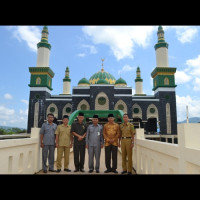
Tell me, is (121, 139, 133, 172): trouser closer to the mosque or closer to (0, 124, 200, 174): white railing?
(0, 124, 200, 174): white railing

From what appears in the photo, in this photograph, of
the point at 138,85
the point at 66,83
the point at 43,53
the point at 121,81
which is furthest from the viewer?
the point at 66,83

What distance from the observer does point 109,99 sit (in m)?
26.6

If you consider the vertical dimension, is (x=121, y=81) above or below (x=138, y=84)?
below

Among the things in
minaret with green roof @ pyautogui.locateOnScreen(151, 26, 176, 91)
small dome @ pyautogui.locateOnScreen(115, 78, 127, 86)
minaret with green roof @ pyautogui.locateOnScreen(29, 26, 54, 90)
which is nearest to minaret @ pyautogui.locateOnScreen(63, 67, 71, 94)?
minaret with green roof @ pyautogui.locateOnScreen(29, 26, 54, 90)

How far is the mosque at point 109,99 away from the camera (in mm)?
26766

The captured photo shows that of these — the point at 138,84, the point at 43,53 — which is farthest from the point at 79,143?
the point at 138,84

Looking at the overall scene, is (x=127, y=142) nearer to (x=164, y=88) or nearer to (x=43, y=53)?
(x=164, y=88)

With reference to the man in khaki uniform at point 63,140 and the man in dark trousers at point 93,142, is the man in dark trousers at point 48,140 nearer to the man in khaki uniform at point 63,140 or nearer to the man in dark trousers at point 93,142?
the man in khaki uniform at point 63,140

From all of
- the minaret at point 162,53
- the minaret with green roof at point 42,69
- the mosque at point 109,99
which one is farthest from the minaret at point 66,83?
the minaret at point 162,53

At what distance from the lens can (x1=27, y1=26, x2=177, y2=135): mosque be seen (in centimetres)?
2677

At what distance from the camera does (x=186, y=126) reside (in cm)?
257

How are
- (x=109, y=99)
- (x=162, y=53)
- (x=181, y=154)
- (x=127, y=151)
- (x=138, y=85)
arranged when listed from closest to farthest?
(x=181, y=154) → (x=127, y=151) → (x=109, y=99) → (x=162, y=53) → (x=138, y=85)
